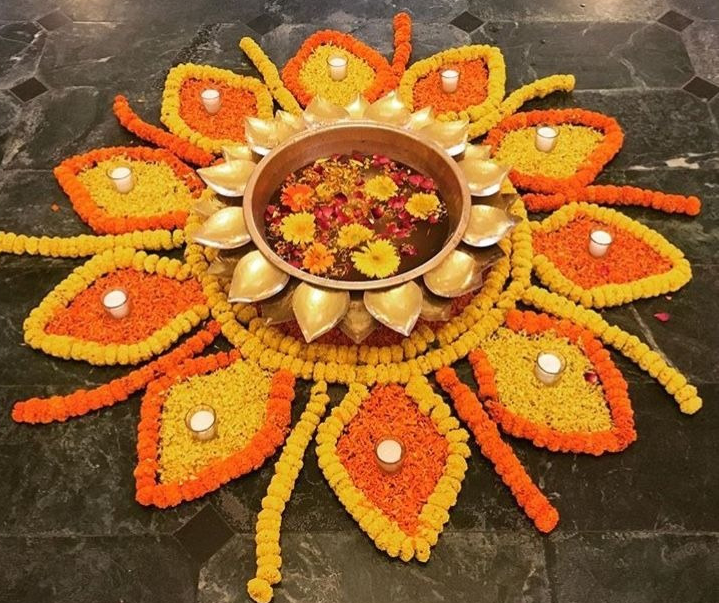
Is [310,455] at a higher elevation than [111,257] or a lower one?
lower

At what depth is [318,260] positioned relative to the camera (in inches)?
103

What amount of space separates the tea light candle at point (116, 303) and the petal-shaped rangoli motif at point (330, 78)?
4.57ft

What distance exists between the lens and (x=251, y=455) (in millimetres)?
2367

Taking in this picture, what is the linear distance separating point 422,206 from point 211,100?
1.25 m

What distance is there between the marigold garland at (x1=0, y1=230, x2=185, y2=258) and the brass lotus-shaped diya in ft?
1.08

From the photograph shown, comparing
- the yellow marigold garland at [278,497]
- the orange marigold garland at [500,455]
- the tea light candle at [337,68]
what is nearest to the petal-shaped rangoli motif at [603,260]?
the orange marigold garland at [500,455]

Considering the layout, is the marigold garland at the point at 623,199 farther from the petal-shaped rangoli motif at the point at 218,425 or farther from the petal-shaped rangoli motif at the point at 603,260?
the petal-shaped rangoli motif at the point at 218,425

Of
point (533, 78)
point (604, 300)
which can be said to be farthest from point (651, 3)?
point (604, 300)

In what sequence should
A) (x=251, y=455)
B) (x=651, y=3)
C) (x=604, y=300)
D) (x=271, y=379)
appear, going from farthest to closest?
(x=651, y=3) < (x=604, y=300) < (x=271, y=379) < (x=251, y=455)

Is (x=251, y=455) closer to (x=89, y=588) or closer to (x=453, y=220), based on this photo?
(x=89, y=588)

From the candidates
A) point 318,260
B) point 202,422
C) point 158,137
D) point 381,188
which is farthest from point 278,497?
point 158,137

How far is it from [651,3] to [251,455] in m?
3.57

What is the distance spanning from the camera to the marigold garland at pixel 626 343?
2527 mm

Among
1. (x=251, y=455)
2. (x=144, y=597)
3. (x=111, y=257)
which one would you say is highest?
(x=111, y=257)
